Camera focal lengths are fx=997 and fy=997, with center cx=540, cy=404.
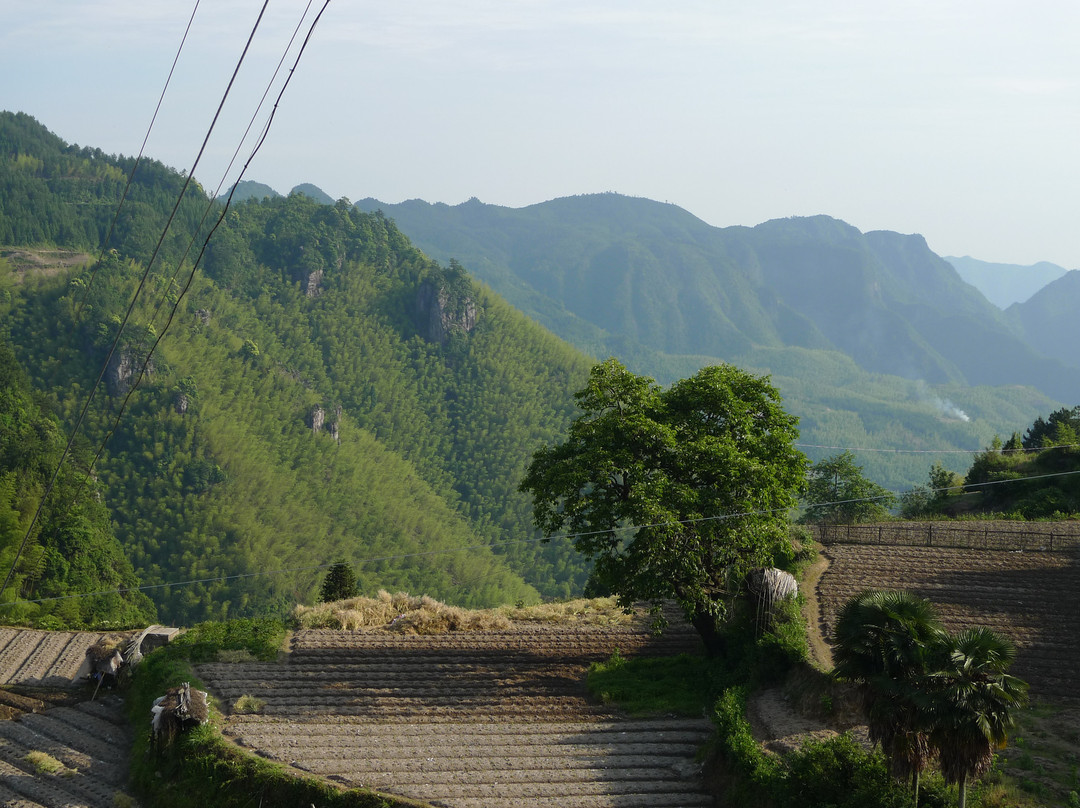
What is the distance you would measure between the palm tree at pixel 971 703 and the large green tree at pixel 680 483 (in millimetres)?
9412

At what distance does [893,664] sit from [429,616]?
1912 cm

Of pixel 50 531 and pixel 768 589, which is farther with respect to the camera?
pixel 50 531

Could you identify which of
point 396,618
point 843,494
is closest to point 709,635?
point 396,618

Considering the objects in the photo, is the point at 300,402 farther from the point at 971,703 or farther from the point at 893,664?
the point at 971,703

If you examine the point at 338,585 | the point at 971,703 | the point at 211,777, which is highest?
the point at 971,703

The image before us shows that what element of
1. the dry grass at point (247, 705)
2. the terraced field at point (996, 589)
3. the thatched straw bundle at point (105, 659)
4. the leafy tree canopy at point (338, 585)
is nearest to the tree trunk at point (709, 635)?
the terraced field at point (996, 589)

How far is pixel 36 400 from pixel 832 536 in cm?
8846

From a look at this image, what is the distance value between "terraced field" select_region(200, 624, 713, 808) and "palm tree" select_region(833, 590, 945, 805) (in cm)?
475

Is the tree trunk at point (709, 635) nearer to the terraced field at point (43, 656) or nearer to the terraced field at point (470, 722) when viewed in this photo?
the terraced field at point (470, 722)

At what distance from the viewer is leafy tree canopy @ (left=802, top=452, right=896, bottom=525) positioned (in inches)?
2101

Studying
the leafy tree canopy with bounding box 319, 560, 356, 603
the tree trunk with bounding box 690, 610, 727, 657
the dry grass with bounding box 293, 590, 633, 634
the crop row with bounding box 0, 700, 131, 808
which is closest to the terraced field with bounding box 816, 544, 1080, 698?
the tree trunk with bounding box 690, 610, 727, 657

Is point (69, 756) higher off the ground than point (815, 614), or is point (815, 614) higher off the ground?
point (815, 614)

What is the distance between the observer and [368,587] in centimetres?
9988

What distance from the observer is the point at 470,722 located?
964 inches
